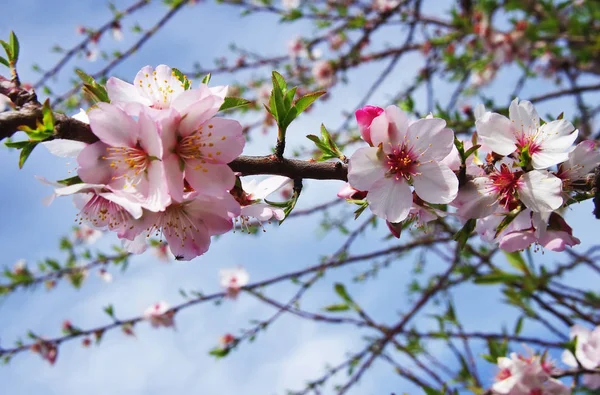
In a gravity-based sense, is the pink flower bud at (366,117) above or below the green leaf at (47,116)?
below

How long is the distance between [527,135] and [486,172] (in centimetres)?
13

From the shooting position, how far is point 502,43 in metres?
4.25

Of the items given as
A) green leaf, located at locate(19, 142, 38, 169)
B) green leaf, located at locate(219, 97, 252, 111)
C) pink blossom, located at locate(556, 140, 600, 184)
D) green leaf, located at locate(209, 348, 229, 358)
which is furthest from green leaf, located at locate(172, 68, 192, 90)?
green leaf, located at locate(209, 348, 229, 358)

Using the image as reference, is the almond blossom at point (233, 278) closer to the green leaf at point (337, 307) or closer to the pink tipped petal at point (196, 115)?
the green leaf at point (337, 307)

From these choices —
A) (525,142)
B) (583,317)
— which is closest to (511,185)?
(525,142)

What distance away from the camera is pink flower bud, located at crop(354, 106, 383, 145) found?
1057mm

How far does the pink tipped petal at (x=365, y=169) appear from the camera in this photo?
0.96 m

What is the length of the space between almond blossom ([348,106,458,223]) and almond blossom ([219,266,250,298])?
3.17 metres

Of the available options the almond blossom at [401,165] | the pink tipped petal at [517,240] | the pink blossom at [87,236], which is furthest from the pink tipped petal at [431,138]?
the pink blossom at [87,236]

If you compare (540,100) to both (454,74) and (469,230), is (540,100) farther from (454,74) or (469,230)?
(469,230)

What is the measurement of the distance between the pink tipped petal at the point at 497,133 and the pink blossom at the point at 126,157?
700 millimetres

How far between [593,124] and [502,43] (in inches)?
69.7

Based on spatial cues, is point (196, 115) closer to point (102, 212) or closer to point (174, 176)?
point (174, 176)

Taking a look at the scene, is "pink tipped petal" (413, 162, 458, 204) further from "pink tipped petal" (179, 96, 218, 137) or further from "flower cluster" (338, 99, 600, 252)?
"pink tipped petal" (179, 96, 218, 137)
